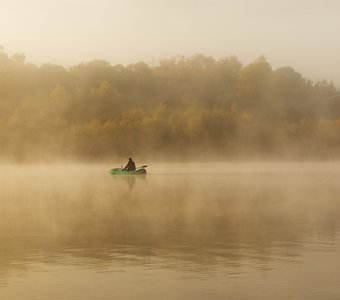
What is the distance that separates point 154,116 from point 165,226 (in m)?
75.8

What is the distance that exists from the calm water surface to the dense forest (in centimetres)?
6116

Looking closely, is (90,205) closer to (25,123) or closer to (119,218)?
(119,218)

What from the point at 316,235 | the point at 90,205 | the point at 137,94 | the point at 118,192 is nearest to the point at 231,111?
the point at 137,94

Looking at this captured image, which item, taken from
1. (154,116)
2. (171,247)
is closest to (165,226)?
(171,247)

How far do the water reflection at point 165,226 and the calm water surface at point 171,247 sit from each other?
0.09 feet

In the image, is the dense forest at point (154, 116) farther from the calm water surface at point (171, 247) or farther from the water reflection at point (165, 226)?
the calm water surface at point (171, 247)

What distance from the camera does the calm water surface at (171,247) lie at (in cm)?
1437

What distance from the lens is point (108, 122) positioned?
9800cm

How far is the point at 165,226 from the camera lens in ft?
79.4

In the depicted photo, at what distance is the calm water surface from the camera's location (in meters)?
14.4

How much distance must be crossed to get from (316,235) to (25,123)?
7960 centimetres

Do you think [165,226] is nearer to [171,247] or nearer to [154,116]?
[171,247]

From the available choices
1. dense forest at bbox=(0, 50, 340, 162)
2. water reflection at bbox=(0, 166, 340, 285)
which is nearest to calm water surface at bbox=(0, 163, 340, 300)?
water reflection at bbox=(0, 166, 340, 285)

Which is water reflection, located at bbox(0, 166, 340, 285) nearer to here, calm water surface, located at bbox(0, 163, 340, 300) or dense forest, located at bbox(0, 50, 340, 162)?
calm water surface, located at bbox(0, 163, 340, 300)
